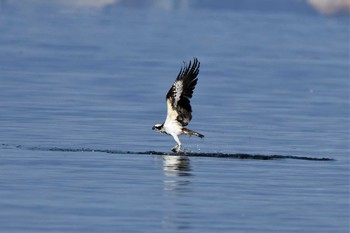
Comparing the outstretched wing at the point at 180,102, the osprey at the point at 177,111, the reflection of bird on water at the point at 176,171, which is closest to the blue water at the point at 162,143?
the reflection of bird on water at the point at 176,171

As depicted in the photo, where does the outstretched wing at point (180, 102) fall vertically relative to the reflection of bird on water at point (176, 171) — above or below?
above

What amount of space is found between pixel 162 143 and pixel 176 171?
14.6 feet

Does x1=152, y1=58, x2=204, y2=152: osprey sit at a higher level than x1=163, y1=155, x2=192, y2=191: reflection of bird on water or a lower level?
higher

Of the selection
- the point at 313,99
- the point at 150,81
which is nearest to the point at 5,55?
the point at 150,81

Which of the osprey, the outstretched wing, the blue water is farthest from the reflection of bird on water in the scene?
the outstretched wing

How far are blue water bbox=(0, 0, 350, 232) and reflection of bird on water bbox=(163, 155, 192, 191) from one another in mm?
22

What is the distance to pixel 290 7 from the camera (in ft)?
577

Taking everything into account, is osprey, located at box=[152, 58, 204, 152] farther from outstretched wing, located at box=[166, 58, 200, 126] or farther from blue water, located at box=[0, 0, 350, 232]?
blue water, located at box=[0, 0, 350, 232]

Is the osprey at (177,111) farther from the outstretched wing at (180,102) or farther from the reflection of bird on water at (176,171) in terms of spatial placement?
the reflection of bird on water at (176,171)

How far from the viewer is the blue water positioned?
62.7 ft

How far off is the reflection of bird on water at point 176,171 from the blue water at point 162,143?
2 cm

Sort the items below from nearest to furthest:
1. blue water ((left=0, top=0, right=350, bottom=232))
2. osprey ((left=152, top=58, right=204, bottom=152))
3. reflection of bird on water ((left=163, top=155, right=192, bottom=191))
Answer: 1. blue water ((left=0, top=0, right=350, bottom=232))
2. reflection of bird on water ((left=163, top=155, right=192, bottom=191))
3. osprey ((left=152, top=58, right=204, bottom=152))

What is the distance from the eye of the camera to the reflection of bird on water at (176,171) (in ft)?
71.4

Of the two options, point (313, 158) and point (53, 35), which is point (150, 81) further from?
point (53, 35)
